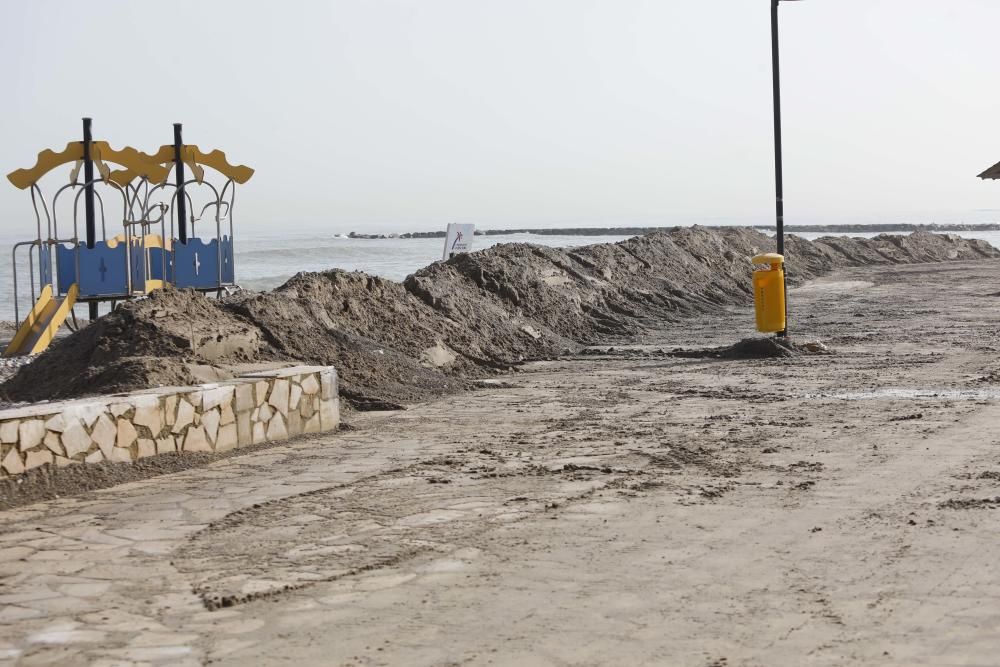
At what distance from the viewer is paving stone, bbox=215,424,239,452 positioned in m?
9.35

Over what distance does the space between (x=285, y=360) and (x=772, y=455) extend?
527cm

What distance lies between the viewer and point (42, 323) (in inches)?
708

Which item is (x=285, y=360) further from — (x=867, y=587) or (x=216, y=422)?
(x=867, y=587)

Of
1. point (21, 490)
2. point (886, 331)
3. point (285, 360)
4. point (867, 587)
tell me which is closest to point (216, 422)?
point (21, 490)

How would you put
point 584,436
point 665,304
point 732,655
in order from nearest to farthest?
1. point 732,655
2. point 584,436
3. point 665,304

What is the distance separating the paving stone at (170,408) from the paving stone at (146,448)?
0.23 metres

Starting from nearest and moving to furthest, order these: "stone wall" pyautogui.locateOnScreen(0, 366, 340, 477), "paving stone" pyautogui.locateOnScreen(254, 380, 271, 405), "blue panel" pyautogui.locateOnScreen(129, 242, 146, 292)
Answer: "stone wall" pyautogui.locateOnScreen(0, 366, 340, 477) < "paving stone" pyautogui.locateOnScreen(254, 380, 271, 405) < "blue panel" pyautogui.locateOnScreen(129, 242, 146, 292)

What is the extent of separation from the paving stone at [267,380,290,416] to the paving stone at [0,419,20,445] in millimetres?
2555

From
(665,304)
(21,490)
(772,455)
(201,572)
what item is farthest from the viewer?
(665,304)

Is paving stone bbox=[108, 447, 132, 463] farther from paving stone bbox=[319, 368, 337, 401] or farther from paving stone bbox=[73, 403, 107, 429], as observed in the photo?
paving stone bbox=[319, 368, 337, 401]

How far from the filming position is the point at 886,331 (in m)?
19.7

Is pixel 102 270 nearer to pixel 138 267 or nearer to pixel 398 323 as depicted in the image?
pixel 138 267

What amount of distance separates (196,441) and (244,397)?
2.34ft

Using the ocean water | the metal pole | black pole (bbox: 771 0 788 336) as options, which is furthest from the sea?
black pole (bbox: 771 0 788 336)
